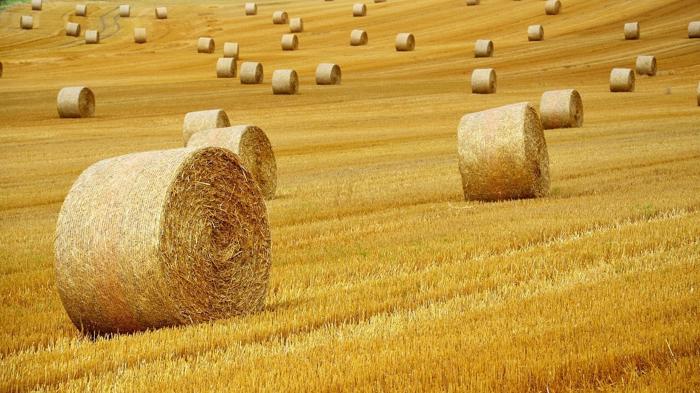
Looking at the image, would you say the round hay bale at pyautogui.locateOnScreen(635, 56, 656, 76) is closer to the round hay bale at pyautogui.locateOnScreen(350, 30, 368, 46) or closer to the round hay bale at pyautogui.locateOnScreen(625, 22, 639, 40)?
the round hay bale at pyautogui.locateOnScreen(625, 22, 639, 40)

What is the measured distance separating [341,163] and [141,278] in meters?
13.0

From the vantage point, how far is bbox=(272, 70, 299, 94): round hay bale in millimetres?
33719

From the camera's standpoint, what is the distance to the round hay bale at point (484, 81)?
32.9m

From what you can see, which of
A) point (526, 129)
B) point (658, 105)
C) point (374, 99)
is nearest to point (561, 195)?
point (526, 129)

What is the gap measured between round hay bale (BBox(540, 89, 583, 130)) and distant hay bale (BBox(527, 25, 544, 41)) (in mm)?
21827

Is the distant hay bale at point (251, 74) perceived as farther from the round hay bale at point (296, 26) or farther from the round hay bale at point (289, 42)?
the round hay bale at point (296, 26)

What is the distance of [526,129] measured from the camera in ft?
45.7

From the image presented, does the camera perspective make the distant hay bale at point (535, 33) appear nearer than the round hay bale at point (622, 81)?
No

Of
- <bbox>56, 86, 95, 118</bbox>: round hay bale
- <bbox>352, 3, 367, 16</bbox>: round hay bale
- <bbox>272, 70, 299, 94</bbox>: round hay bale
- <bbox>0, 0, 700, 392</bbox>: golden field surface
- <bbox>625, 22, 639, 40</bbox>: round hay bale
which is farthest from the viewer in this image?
<bbox>352, 3, 367, 16</bbox>: round hay bale

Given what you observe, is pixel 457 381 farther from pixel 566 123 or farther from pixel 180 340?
pixel 566 123

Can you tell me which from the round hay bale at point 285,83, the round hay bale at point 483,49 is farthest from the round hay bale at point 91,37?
the round hay bale at point 285,83

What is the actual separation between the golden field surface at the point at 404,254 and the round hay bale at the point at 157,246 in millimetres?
242

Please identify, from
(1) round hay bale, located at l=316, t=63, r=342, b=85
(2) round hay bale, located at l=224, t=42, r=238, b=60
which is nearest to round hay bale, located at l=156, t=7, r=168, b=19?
(2) round hay bale, located at l=224, t=42, r=238, b=60

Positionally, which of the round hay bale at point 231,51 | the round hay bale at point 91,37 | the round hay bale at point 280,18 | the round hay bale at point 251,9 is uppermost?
the round hay bale at point 251,9
